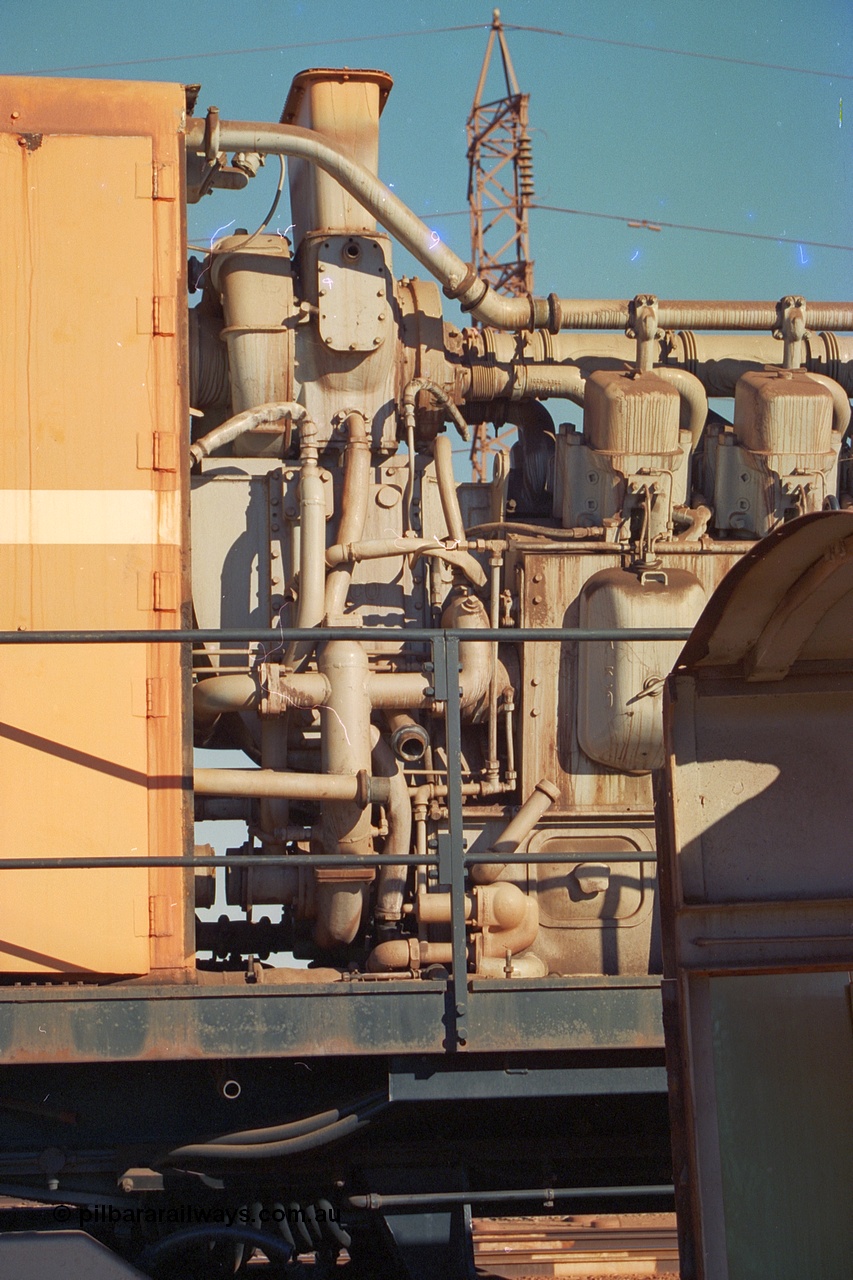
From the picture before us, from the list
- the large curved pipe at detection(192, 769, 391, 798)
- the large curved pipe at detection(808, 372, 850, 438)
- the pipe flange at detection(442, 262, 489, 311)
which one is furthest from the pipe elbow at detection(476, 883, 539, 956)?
the large curved pipe at detection(808, 372, 850, 438)

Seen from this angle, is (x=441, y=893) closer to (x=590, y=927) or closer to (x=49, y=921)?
(x=590, y=927)

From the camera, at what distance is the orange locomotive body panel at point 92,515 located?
486 centimetres

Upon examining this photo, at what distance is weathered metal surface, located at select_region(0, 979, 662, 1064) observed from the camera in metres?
4.44

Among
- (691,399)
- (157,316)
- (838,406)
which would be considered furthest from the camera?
(838,406)

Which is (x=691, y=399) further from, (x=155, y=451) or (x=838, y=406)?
(x=155, y=451)

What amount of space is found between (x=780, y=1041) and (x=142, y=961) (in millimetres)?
2193

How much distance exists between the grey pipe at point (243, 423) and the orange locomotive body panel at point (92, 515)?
2.80 ft

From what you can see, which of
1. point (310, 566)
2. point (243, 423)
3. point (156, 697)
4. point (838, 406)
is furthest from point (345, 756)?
point (838, 406)

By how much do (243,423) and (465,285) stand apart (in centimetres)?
128

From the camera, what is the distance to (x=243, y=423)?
20.1 ft

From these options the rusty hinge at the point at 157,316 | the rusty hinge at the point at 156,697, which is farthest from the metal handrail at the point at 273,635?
the rusty hinge at the point at 157,316

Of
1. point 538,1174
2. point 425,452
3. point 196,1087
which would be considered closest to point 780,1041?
point 538,1174

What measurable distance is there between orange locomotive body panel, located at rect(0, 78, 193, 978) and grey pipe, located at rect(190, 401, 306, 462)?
855 millimetres

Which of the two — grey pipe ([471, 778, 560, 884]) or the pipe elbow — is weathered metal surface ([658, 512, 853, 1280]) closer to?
the pipe elbow
